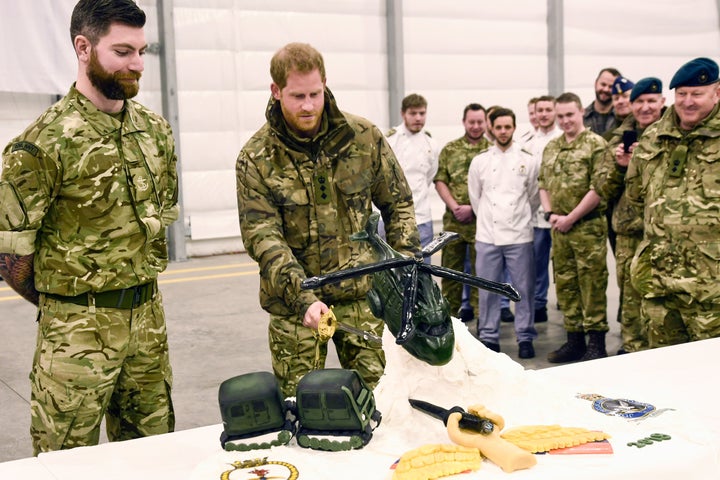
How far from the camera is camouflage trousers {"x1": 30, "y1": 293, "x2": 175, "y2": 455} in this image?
8.68ft

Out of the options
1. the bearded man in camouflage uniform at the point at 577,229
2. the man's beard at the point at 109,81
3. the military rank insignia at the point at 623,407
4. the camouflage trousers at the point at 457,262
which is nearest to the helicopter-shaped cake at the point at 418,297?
the military rank insignia at the point at 623,407

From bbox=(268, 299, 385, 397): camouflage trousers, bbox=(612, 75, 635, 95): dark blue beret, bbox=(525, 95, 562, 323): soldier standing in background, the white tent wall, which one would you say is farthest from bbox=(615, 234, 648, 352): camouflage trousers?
the white tent wall

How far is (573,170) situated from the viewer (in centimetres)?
573

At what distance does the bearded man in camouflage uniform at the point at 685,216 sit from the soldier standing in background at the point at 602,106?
3211 mm

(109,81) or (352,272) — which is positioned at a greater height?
(109,81)

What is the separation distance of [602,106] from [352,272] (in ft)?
18.9

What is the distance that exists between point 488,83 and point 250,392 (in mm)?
10741

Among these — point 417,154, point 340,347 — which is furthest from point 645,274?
point 417,154

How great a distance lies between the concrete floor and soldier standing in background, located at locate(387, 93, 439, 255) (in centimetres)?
127

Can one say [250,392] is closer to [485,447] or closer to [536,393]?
[485,447]

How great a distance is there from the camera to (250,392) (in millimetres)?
2076

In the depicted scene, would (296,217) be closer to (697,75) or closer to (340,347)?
(340,347)

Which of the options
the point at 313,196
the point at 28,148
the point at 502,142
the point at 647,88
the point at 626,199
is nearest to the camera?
the point at 28,148

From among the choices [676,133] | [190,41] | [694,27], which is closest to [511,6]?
[694,27]
